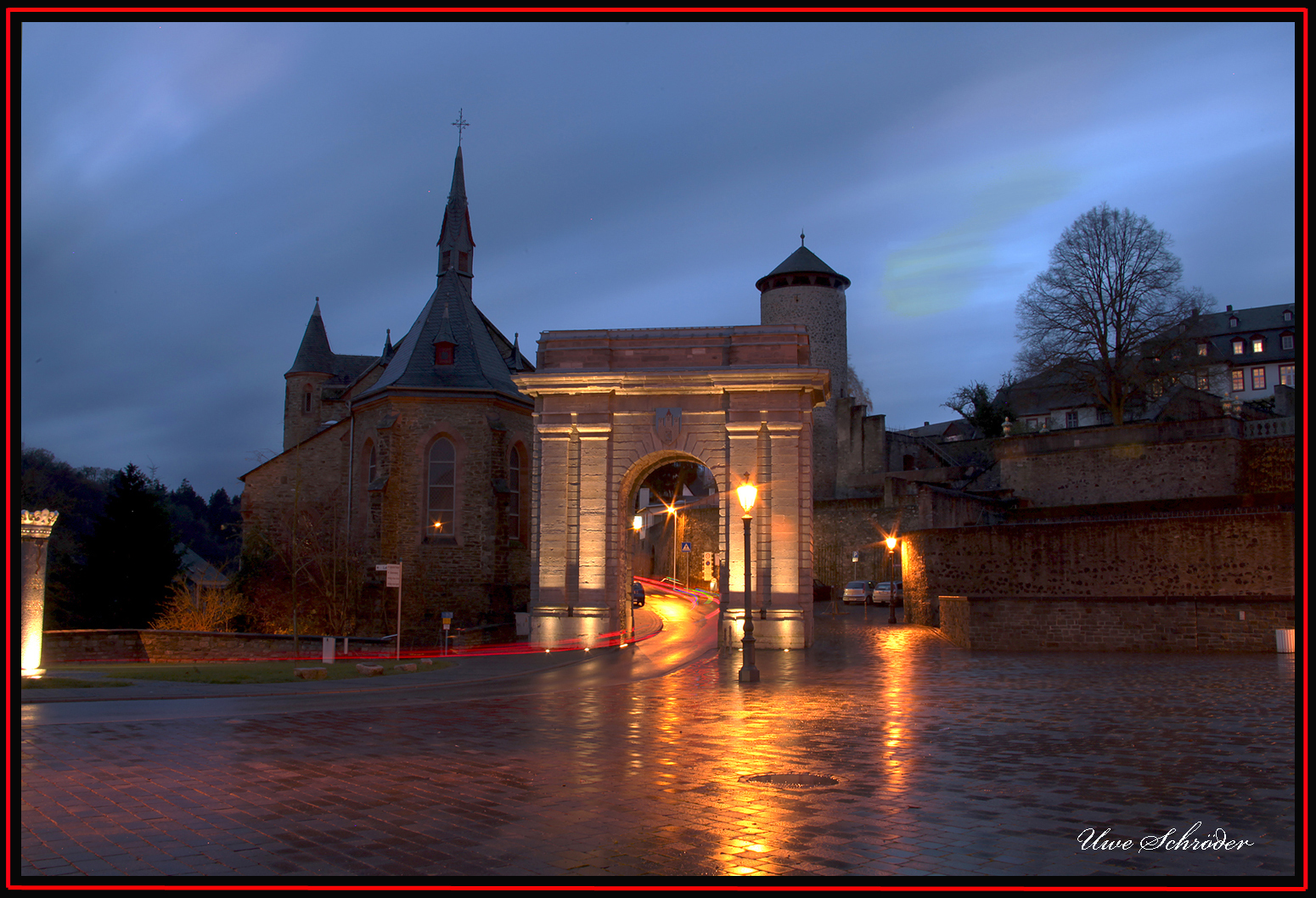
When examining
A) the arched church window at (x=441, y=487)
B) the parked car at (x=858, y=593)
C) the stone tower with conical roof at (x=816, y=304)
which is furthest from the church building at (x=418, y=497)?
the stone tower with conical roof at (x=816, y=304)

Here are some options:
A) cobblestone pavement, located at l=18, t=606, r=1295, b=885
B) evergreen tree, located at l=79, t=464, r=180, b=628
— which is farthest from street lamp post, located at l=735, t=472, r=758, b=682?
evergreen tree, located at l=79, t=464, r=180, b=628

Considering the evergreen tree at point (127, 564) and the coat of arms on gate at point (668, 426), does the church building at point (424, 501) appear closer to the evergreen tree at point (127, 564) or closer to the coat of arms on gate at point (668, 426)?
the evergreen tree at point (127, 564)

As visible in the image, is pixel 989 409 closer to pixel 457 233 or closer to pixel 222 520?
pixel 457 233

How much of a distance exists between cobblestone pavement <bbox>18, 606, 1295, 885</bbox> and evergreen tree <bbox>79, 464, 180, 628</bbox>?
29735 millimetres

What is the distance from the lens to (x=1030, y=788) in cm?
847

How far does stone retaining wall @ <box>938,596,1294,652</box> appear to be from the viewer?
24000 millimetres

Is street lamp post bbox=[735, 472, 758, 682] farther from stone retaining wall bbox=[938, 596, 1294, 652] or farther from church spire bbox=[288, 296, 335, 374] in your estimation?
church spire bbox=[288, 296, 335, 374]

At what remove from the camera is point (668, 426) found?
30.3 metres

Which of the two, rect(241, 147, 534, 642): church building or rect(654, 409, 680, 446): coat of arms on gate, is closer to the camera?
rect(654, 409, 680, 446): coat of arms on gate

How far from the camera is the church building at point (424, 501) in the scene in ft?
126

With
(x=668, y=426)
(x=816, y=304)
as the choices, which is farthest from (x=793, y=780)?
(x=816, y=304)

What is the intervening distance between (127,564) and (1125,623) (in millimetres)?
36097

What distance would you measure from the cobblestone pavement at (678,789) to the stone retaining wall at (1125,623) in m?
9.26
